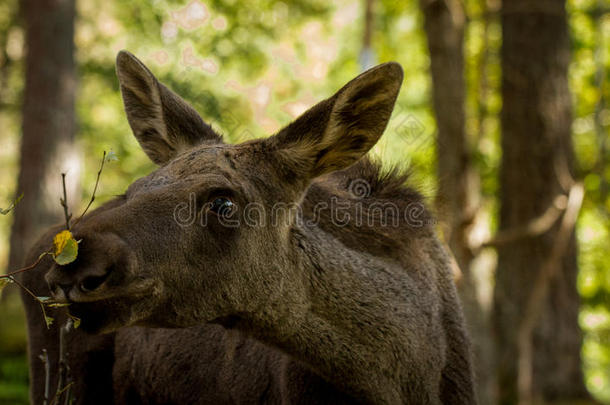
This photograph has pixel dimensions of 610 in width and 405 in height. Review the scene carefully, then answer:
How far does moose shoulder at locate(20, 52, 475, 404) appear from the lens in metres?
3.52

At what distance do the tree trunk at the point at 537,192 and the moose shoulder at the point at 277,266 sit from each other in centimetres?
646

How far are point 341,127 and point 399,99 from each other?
41.5 feet

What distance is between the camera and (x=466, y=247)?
8508 mm

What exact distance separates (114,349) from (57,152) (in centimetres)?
809

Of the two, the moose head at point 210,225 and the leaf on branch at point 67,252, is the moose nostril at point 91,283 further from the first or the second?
the leaf on branch at point 67,252

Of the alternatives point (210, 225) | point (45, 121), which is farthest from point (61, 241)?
point (45, 121)

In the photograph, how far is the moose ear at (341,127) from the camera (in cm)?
412

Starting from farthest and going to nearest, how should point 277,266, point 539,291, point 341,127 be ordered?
point 539,291 → point 341,127 → point 277,266

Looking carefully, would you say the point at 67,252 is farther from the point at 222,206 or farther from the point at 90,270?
the point at 222,206

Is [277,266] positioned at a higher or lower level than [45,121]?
lower

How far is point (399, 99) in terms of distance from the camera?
16.6 meters

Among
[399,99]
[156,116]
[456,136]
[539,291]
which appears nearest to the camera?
[156,116]

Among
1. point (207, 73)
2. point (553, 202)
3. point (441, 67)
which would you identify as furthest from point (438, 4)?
point (207, 73)

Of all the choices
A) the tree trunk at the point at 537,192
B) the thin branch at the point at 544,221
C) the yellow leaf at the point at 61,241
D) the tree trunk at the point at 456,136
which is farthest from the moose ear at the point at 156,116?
the tree trunk at the point at 537,192
